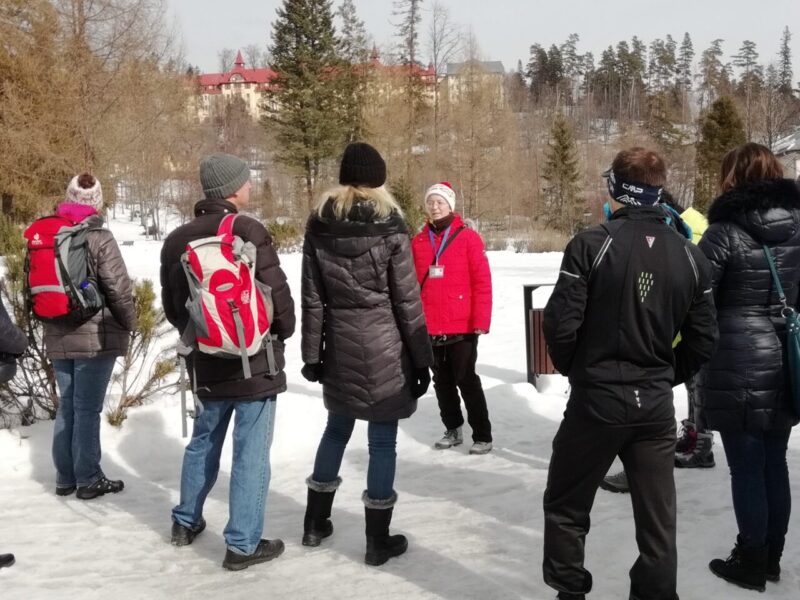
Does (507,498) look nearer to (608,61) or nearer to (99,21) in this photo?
(99,21)

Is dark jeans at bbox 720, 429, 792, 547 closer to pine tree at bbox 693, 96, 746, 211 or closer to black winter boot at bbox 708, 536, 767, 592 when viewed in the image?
black winter boot at bbox 708, 536, 767, 592

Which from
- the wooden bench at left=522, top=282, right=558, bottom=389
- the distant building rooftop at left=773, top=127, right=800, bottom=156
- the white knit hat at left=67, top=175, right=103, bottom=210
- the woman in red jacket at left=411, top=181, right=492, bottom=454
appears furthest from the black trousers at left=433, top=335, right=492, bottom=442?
the distant building rooftop at left=773, top=127, right=800, bottom=156

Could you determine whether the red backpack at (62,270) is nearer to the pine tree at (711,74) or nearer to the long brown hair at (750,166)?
the long brown hair at (750,166)

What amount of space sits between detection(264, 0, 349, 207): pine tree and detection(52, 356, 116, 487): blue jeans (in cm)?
3546

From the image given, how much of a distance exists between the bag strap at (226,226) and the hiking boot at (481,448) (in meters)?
2.71

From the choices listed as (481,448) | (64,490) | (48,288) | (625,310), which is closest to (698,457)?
(481,448)

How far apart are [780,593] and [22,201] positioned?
26.9m

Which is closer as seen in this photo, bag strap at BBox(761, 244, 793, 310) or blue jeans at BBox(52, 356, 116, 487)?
bag strap at BBox(761, 244, 793, 310)

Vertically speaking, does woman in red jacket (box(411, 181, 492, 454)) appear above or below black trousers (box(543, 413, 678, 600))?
above

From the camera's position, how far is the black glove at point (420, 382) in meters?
3.69

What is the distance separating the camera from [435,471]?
515 cm

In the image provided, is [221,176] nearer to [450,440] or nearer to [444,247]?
[444,247]

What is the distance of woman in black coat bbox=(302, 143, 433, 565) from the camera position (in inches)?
139

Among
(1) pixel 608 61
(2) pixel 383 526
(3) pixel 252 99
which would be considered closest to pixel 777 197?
(2) pixel 383 526
